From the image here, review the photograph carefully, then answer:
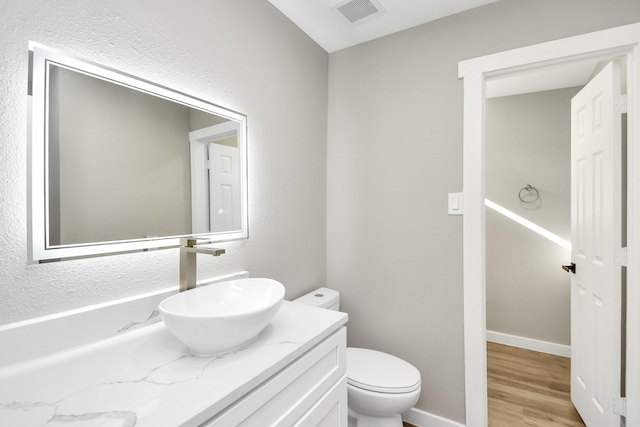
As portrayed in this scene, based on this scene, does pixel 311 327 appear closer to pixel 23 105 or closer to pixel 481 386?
pixel 23 105

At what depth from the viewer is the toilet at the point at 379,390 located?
138cm

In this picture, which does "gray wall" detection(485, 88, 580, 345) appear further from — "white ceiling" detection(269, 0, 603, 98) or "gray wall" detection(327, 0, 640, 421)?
"gray wall" detection(327, 0, 640, 421)

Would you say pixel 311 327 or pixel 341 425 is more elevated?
pixel 311 327

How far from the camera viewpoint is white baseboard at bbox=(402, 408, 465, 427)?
167cm

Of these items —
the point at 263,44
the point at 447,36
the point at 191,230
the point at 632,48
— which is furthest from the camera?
the point at 447,36

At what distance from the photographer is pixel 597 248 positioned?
1587 millimetres

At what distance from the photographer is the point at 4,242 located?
2.51 feet

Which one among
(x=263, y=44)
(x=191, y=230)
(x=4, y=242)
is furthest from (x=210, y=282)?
(x=263, y=44)

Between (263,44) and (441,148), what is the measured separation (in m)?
1.11

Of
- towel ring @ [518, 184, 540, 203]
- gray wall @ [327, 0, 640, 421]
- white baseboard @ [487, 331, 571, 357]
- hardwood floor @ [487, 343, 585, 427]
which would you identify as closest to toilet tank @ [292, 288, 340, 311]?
gray wall @ [327, 0, 640, 421]

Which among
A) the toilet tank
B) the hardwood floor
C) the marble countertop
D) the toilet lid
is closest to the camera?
the marble countertop

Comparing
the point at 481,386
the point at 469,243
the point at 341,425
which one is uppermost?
the point at 469,243

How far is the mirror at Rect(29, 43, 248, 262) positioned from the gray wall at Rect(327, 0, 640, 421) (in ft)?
2.98

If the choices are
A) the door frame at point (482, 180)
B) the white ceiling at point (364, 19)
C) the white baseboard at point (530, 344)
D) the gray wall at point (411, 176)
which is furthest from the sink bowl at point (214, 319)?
the white baseboard at point (530, 344)
